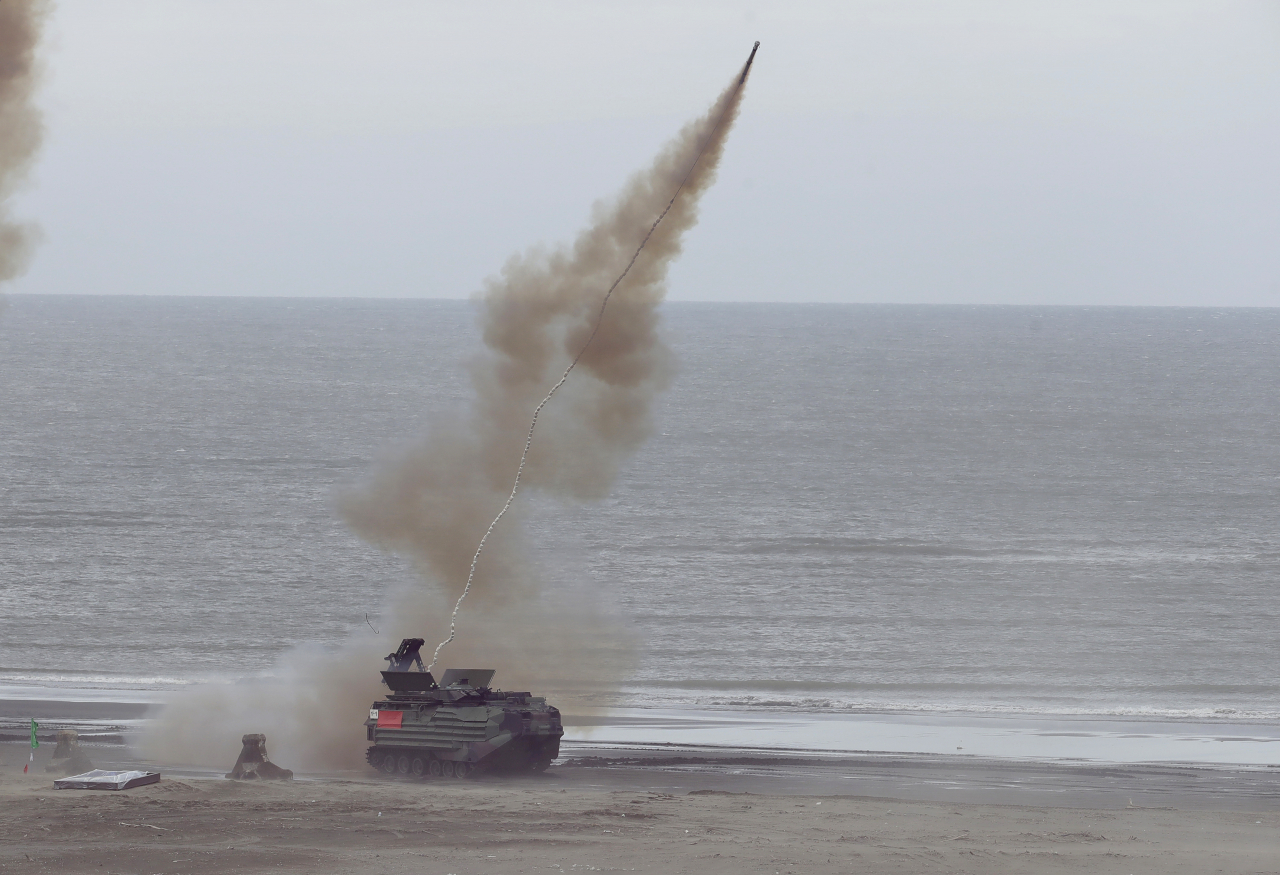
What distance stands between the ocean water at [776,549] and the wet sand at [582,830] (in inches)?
489

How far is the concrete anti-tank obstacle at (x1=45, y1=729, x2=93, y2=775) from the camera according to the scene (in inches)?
1271

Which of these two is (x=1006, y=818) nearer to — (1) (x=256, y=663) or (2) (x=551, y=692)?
(2) (x=551, y=692)

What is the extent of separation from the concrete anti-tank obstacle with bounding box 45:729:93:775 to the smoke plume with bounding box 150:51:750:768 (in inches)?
114

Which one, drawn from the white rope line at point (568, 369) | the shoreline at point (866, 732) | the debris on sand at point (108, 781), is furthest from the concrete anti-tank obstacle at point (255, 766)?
the shoreline at point (866, 732)

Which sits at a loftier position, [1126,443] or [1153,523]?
[1126,443]

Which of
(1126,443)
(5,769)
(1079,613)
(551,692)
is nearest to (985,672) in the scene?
(1079,613)

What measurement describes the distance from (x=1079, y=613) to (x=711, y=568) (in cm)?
1689

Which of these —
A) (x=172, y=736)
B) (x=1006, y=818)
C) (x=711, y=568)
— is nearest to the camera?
(x=1006, y=818)

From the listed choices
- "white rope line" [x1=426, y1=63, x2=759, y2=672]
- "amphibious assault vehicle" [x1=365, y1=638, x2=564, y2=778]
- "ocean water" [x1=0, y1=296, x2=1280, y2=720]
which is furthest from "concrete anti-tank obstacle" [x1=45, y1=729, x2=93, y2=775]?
"ocean water" [x1=0, y1=296, x2=1280, y2=720]

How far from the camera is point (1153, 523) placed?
80250mm

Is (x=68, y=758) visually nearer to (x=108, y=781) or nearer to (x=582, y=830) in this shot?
(x=108, y=781)

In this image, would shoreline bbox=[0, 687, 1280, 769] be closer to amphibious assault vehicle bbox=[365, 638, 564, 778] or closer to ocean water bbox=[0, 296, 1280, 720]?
ocean water bbox=[0, 296, 1280, 720]

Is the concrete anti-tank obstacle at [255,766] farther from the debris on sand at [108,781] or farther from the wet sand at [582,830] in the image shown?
the debris on sand at [108,781]

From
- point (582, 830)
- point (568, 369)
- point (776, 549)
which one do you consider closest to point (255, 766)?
point (582, 830)
